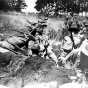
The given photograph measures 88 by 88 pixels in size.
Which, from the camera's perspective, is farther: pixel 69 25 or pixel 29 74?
pixel 69 25

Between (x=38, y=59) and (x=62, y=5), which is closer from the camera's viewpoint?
(x=38, y=59)

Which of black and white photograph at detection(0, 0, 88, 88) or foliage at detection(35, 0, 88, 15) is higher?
foliage at detection(35, 0, 88, 15)

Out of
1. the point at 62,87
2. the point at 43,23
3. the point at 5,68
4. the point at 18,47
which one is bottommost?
the point at 62,87

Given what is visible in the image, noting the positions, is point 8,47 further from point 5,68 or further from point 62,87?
point 62,87

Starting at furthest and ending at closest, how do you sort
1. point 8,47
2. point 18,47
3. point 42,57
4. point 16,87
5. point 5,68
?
point 42,57, point 18,47, point 8,47, point 5,68, point 16,87

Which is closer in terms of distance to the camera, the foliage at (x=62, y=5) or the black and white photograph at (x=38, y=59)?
the black and white photograph at (x=38, y=59)

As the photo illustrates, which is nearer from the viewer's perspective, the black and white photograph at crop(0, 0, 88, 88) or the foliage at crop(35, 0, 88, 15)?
the black and white photograph at crop(0, 0, 88, 88)

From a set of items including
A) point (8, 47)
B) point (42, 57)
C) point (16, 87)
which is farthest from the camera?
point (42, 57)

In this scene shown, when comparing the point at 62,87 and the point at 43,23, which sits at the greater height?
the point at 43,23

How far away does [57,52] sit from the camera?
454 inches

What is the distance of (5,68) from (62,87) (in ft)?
9.07

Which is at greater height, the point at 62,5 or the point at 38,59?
the point at 62,5

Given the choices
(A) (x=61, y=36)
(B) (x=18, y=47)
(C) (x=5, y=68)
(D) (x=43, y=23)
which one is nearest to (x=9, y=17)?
(D) (x=43, y=23)

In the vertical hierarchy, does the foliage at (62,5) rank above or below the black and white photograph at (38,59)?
above
